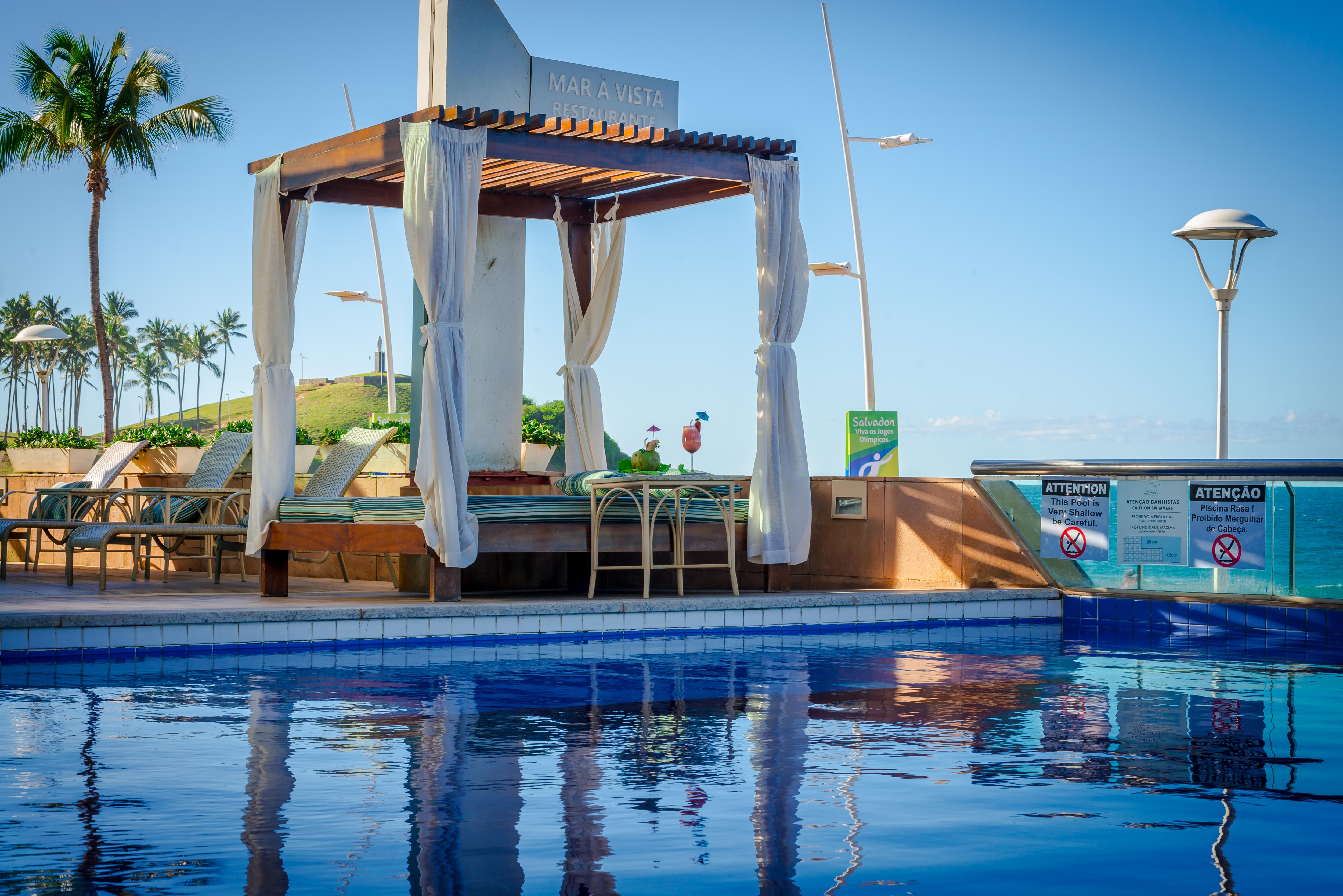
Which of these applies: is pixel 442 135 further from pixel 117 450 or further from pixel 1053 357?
pixel 1053 357

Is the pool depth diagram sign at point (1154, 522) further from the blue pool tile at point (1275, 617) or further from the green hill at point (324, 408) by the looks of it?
the green hill at point (324, 408)

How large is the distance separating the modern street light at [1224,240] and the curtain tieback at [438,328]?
17.1ft

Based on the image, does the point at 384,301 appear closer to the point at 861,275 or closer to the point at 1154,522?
the point at 861,275

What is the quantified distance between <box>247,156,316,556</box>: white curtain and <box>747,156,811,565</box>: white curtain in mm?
2840

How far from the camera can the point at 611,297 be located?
10.0 metres

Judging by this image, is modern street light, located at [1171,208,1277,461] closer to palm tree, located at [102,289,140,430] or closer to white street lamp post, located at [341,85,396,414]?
white street lamp post, located at [341,85,396,414]

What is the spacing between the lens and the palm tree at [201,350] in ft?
365

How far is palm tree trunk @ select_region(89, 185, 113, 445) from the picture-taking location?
2317cm

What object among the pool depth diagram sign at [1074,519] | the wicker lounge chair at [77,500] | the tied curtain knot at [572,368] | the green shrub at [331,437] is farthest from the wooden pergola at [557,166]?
the green shrub at [331,437]

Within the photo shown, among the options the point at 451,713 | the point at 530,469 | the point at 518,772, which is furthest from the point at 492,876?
the point at 530,469

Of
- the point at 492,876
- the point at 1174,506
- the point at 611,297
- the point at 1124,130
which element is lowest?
the point at 492,876

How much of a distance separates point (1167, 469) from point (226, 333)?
112173 millimetres

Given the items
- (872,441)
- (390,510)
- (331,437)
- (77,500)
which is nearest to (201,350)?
(331,437)

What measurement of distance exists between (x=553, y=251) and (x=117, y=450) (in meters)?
4.64
